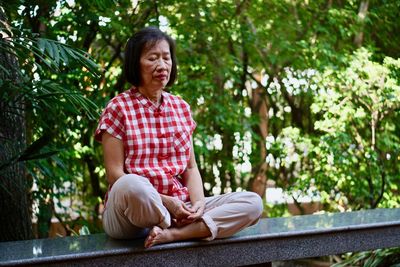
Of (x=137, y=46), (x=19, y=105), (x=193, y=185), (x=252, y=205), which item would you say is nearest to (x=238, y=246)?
(x=252, y=205)

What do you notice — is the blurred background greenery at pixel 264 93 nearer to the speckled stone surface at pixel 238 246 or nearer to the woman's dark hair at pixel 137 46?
the woman's dark hair at pixel 137 46

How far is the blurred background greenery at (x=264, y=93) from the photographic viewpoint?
189 inches

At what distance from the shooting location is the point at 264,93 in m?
6.51

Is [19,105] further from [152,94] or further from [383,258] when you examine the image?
[383,258]

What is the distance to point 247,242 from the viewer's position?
9.37 ft

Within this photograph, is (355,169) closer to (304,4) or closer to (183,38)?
(304,4)

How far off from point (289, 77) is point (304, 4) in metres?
0.64

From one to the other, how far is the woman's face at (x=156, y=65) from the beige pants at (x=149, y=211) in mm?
451

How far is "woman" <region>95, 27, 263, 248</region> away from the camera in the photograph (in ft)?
8.77

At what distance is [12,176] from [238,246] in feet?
3.55

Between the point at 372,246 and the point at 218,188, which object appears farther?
the point at 218,188

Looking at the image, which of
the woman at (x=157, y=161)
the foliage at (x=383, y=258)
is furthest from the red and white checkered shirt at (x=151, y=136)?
the foliage at (x=383, y=258)

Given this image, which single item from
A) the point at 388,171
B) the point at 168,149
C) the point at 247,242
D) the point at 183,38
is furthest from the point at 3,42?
the point at 388,171

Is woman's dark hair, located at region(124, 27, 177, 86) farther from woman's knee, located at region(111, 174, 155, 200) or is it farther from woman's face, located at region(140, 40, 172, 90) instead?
woman's knee, located at region(111, 174, 155, 200)
